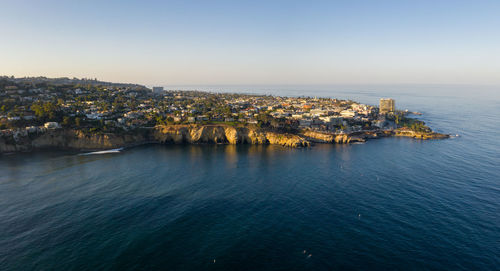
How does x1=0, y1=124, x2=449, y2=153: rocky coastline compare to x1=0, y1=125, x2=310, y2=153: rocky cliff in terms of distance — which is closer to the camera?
x1=0, y1=125, x2=310, y2=153: rocky cliff

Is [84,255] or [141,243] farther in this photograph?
[141,243]

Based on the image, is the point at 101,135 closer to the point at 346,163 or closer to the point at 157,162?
the point at 157,162

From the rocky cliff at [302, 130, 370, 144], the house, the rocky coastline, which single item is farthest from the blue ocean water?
the rocky cliff at [302, 130, 370, 144]

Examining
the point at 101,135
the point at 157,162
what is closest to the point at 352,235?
the point at 157,162

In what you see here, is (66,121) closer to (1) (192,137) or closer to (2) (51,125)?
(2) (51,125)

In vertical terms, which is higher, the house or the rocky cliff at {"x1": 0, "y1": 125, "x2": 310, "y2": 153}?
the house

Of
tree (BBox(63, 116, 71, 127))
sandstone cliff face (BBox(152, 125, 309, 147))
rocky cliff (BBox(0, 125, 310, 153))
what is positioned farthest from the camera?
sandstone cliff face (BBox(152, 125, 309, 147))

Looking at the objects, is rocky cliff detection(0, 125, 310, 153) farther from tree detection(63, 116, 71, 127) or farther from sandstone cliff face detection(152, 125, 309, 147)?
tree detection(63, 116, 71, 127)
